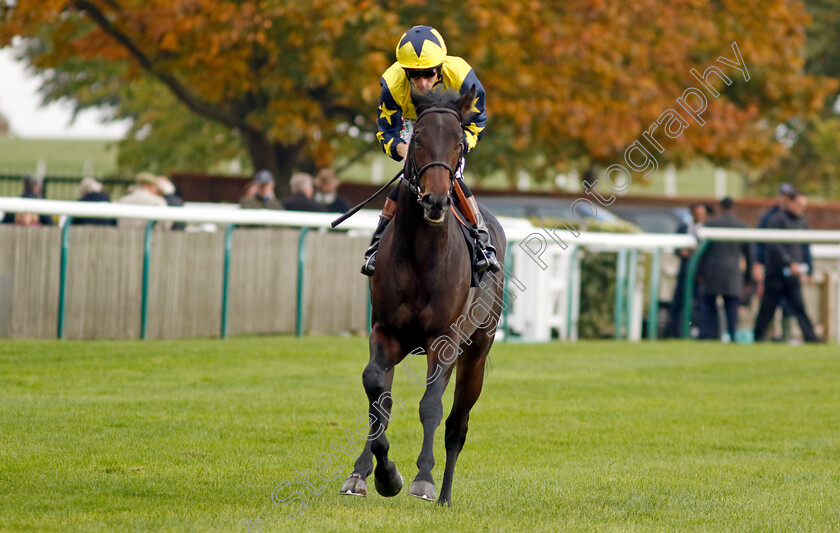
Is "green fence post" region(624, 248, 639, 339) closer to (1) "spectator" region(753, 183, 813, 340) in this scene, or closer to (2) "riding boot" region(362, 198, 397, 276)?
(1) "spectator" region(753, 183, 813, 340)

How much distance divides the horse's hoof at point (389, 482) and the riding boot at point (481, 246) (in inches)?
50.3

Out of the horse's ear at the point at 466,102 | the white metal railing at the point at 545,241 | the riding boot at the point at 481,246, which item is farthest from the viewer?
the white metal railing at the point at 545,241

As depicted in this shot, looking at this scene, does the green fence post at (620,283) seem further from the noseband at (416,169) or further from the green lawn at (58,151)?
the green lawn at (58,151)

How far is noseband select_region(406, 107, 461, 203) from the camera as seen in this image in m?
6.04

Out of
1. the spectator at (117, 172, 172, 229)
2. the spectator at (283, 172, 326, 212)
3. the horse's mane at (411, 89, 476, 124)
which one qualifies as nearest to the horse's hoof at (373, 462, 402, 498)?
the horse's mane at (411, 89, 476, 124)

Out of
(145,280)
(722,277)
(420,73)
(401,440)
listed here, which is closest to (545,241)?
(722,277)

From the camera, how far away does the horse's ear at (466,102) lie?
6.38 meters

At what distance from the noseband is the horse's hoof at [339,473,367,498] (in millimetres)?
1442

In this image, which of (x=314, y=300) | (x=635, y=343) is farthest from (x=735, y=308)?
(x=314, y=300)

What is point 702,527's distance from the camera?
600 centimetres

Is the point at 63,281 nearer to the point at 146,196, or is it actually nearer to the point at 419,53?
the point at 146,196

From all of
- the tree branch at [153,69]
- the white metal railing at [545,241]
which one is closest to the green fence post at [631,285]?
the white metal railing at [545,241]

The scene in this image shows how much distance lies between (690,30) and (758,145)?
374cm

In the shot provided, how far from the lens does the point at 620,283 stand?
1703 centimetres
